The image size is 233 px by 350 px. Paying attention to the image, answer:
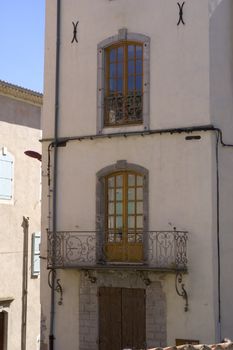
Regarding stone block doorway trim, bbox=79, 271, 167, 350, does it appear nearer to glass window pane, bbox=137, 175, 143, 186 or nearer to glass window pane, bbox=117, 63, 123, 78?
glass window pane, bbox=137, 175, 143, 186

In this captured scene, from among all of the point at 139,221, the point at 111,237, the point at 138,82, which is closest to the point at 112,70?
the point at 138,82

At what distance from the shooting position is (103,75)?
1728 cm

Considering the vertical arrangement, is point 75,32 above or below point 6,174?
above

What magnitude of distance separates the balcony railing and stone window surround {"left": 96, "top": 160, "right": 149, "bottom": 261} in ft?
0.09

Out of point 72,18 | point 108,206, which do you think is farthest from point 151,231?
point 72,18

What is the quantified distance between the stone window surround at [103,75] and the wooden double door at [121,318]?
3997 mm

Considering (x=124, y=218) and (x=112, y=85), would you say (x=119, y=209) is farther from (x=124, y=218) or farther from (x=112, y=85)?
(x=112, y=85)

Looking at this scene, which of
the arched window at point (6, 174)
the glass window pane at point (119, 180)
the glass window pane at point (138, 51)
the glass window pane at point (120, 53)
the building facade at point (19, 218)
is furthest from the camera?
the building facade at point (19, 218)

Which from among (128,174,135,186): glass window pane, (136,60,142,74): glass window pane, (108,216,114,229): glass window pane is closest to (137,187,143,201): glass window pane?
(128,174,135,186): glass window pane

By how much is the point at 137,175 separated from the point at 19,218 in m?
7.63

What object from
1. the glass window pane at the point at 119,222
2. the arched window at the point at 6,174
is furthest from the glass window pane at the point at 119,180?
the arched window at the point at 6,174

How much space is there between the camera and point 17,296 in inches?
907

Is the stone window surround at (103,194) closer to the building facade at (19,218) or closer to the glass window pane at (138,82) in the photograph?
the glass window pane at (138,82)

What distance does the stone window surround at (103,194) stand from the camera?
16.3 metres
